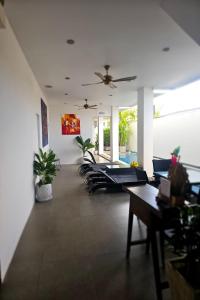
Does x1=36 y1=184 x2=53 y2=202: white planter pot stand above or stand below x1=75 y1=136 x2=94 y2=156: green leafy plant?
below

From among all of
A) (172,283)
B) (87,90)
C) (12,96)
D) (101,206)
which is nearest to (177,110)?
(87,90)

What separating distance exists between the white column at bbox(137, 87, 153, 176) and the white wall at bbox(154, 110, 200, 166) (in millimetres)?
1088

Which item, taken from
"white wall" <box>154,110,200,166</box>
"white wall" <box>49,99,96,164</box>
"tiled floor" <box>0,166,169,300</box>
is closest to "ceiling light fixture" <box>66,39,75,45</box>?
"tiled floor" <box>0,166,169,300</box>

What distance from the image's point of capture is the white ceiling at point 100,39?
2656 millimetres

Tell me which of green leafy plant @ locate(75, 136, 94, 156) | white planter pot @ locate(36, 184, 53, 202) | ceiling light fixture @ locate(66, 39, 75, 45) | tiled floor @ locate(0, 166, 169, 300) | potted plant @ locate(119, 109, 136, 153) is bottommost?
tiled floor @ locate(0, 166, 169, 300)

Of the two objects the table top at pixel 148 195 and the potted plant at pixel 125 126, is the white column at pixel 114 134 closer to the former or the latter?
the potted plant at pixel 125 126

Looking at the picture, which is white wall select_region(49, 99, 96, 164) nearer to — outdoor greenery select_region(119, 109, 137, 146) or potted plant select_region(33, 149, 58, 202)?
outdoor greenery select_region(119, 109, 137, 146)

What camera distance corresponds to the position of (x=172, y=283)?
1600mm

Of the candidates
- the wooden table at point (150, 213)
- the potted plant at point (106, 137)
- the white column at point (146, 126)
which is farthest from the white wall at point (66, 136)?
the wooden table at point (150, 213)

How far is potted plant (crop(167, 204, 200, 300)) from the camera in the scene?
1.39 meters

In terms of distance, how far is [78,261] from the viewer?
2.53m

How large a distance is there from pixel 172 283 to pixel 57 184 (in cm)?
531

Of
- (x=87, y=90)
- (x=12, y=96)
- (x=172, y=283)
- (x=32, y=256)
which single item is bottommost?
(x=32, y=256)

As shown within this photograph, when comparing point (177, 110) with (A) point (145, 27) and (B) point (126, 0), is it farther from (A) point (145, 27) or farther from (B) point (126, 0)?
(B) point (126, 0)
